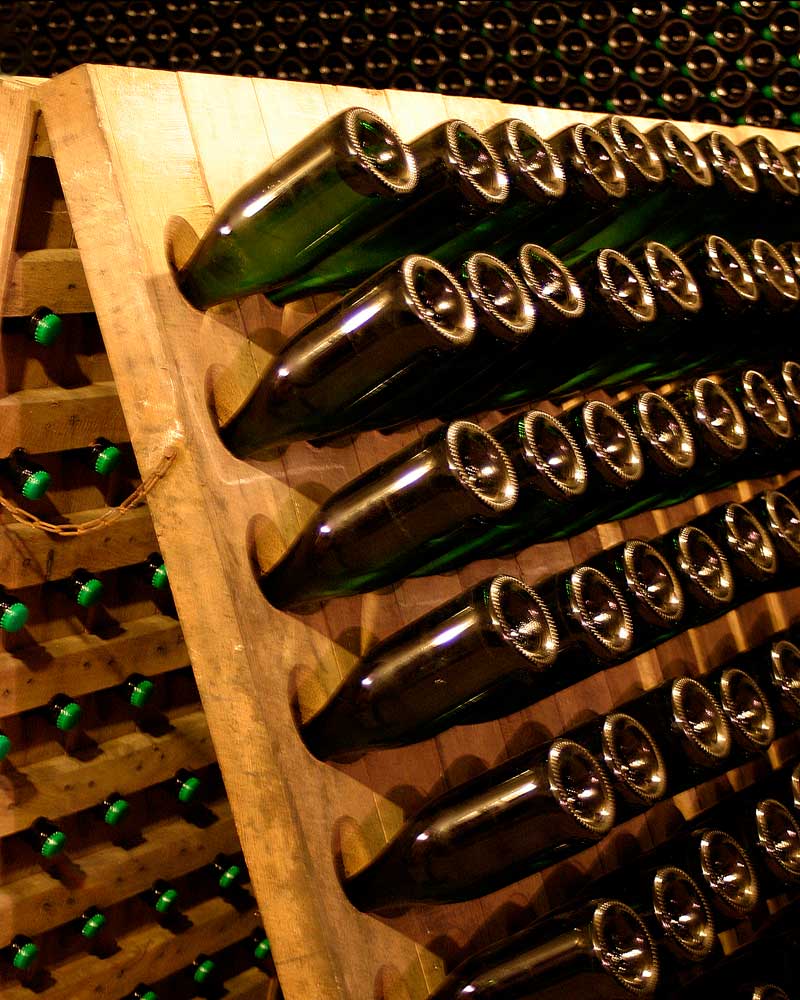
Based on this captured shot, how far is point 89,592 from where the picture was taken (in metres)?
1.42

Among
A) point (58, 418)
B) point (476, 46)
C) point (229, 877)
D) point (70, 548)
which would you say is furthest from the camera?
point (476, 46)

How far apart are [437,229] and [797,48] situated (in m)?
2.40

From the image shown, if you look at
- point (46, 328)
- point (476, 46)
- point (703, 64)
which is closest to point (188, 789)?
point (46, 328)

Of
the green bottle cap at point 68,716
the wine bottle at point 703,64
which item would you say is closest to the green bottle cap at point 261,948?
the green bottle cap at point 68,716

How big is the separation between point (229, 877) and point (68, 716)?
53 cm

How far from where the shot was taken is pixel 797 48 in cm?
291

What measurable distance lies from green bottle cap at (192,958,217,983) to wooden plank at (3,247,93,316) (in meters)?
1.18

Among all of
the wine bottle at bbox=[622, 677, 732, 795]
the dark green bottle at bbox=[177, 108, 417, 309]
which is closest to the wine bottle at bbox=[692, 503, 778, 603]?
the wine bottle at bbox=[622, 677, 732, 795]

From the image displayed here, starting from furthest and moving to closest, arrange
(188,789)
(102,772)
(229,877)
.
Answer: (229,877), (188,789), (102,772)

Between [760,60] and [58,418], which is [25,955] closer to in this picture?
[58,418]

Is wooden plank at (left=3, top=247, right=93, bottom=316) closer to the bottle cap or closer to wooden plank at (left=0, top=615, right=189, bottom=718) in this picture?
wooden plank at (left=0, top=615, right=189, bottom=718)

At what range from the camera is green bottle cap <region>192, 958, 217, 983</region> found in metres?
1.79

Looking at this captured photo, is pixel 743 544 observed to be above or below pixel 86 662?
below

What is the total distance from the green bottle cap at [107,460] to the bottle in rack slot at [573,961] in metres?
0.78
